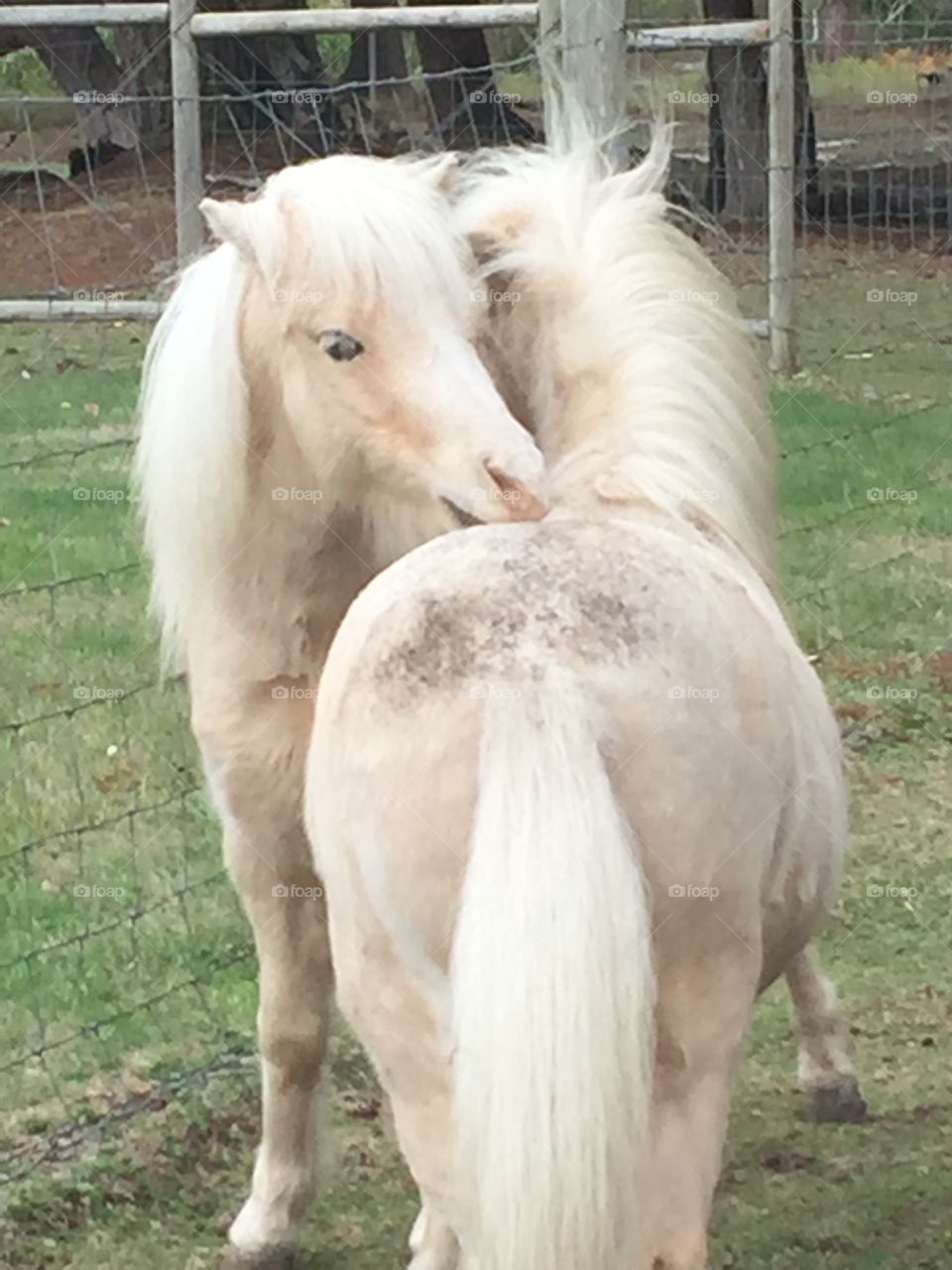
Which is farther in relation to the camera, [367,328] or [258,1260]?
[258,1260]

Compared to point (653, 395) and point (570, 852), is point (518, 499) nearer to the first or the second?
point (653, 395)

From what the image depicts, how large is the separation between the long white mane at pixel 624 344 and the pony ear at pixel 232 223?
1.09 feet

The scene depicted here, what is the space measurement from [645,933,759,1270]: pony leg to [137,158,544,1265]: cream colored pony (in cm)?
67

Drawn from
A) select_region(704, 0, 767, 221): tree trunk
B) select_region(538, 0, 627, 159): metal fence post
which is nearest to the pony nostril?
A: select_region(538, 0, 627, 159): metal fence post

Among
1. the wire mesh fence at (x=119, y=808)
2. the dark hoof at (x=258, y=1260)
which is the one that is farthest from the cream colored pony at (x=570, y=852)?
the wire mesh fence at (x=119, y=808)

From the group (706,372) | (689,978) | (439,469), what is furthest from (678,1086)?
(706,372)

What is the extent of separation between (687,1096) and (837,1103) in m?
1.71

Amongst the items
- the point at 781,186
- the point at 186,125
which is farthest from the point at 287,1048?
the point at 781,186

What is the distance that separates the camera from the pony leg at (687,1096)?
2.27 m

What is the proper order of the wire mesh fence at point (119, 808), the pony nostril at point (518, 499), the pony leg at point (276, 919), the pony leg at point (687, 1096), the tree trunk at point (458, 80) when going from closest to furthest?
the pony leg at point (687, 1096) → the pony nostril at point (518, 499) → the pony leg at point (276, 919) → the wire mesh fence at point (119, 808) → the tree trunk at point (458, 80)

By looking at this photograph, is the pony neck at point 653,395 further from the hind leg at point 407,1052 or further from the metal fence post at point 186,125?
the metal fence post at point 186,125

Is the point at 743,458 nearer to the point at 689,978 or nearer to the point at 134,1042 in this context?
the point at 689,978

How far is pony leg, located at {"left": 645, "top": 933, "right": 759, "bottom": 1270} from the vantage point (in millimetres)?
2271

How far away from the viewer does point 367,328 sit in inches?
112
